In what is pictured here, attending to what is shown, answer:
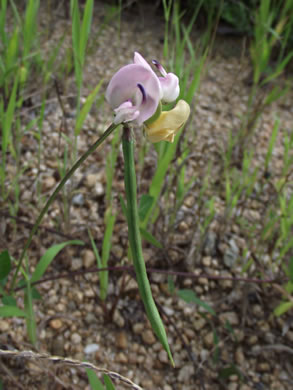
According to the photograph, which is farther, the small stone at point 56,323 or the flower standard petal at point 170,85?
the small stone at point 56,323

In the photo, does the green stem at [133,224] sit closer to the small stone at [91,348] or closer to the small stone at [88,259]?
the small stone at [91,348]

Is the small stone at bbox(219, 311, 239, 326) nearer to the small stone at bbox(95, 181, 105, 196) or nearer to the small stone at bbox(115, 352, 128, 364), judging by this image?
the small stone at bbox(115, 352, 128, 364)

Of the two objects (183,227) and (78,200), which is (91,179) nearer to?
(78,200)

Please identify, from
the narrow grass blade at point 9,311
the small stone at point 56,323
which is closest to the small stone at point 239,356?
the small stone at point 56,323

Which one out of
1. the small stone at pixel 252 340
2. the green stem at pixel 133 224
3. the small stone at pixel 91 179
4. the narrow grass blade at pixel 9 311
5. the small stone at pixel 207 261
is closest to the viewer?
the green stem at pixel 133 224

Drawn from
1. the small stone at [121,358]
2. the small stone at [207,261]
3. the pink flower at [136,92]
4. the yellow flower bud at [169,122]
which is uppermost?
the pink flower at [136,92]

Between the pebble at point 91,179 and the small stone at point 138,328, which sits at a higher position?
the pebble at point 91,179
